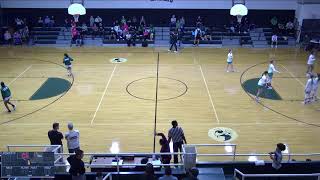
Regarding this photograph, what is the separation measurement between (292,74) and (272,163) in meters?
11.8

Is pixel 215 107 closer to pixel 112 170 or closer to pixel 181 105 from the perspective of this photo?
pixel 181 105

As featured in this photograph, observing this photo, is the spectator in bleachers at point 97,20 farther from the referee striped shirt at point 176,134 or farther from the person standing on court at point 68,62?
the referee striped shirt at point 176,134

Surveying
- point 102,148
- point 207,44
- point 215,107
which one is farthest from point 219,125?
point 207,44

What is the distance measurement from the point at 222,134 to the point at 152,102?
12.9 feet

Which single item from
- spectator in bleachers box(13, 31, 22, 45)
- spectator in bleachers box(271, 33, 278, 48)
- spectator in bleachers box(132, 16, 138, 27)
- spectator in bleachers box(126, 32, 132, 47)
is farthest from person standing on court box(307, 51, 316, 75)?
spectator in bleachers box(13, 31, 22, 45)

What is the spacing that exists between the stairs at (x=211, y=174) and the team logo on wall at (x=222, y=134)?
3535 millimetres

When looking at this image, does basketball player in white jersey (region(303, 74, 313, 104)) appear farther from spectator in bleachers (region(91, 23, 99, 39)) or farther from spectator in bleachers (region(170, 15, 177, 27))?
spectator in bleachers (region(91, 23, 99, 39))

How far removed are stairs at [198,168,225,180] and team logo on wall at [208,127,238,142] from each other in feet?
11.6

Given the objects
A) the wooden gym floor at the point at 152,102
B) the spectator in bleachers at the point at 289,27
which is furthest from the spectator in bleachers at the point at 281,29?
the wooden gym floor at the point at 152,102

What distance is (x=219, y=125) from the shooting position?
14.4m

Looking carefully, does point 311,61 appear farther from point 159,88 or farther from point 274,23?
point 274,23

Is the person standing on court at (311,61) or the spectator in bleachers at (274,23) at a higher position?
the spectator in bleachers at (274,23)

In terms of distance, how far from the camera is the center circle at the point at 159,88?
17219 mm

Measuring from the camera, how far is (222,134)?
13727 millimetres
